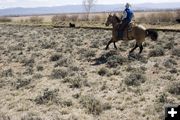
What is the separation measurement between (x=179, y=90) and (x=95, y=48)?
12850 mm

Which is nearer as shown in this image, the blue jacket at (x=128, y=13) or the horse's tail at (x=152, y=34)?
the blue jacket at (x=128, y=13)

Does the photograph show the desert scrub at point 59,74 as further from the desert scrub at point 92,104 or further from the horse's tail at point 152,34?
the horse's tail at point 152,34

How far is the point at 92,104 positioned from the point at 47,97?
1689 mm

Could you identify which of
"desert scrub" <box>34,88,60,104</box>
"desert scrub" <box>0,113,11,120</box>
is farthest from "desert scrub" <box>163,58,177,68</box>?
"desert scrub" <box>0,113,11,120</box>

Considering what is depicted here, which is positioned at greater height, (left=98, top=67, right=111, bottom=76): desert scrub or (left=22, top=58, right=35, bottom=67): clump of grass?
(left=98, top=67, right=111, bottom=76): desert scrub

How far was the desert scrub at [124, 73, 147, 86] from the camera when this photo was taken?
13.1 meters

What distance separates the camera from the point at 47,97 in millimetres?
11469

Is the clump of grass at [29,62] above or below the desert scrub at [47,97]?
below

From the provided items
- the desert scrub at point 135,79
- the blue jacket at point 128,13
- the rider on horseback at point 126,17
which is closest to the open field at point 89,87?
the desert scrub at point 135,79

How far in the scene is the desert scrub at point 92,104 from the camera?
395 inches

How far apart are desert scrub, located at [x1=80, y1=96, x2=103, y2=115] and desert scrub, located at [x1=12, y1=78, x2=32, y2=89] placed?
3065mm

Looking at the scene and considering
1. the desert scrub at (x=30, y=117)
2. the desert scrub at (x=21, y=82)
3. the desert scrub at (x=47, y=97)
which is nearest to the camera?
the desert scrub at (x=30, y=117)

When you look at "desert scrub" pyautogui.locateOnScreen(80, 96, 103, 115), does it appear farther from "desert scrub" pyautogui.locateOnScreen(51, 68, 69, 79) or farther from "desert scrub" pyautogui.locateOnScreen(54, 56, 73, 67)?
"desert scrub" pyautogui.locateOnScreen(54, 56, 73, 67)

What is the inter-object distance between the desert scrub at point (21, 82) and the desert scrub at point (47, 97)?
64.9 inches
